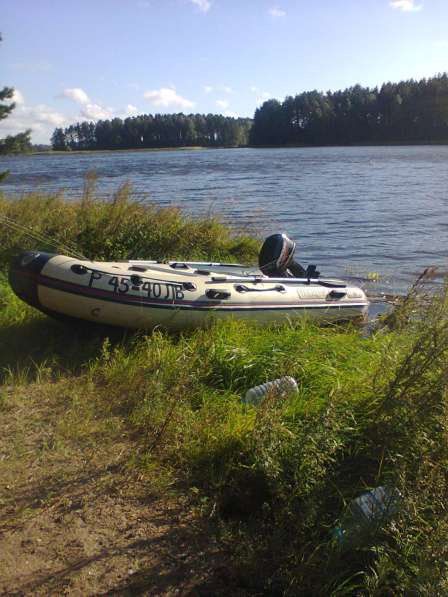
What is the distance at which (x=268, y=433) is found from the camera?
305 centimetres

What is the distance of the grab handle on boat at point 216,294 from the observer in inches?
225

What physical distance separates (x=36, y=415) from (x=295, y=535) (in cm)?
209

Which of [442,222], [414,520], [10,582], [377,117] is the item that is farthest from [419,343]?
[377,117]

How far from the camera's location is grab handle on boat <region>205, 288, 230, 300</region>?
571 centimetres

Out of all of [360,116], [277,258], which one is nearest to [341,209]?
[277,258]

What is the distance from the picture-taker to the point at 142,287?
540 centimetres

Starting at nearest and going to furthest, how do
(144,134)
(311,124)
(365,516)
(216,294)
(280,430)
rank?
(365,516) → (280,430) → (216,294) → (311,124) → (144,134)

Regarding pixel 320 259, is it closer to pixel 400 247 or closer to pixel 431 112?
pixel 400 247

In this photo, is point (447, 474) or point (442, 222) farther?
point (442, 222)

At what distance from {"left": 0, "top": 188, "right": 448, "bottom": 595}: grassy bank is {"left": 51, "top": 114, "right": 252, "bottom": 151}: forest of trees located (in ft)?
318

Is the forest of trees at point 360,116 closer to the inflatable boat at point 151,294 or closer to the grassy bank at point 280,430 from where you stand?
the inflatable boat at point 151,294

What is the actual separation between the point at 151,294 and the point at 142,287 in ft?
0.37

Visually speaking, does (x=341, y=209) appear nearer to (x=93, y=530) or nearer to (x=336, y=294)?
(x=336, y=294)

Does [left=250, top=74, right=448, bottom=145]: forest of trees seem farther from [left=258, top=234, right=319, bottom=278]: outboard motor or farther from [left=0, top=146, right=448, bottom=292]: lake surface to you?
[left=258, top=234, right=319, bottom=278]: outboard motor
